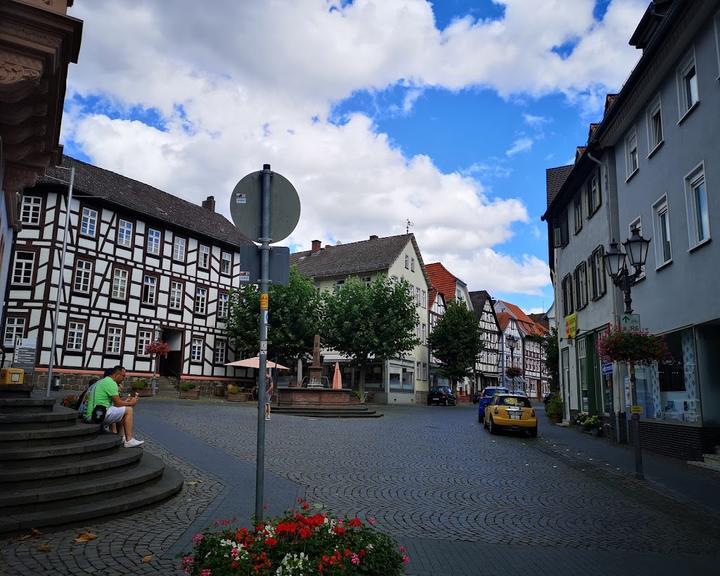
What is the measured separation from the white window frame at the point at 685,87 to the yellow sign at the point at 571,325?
11.7m

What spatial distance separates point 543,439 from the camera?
762 inches

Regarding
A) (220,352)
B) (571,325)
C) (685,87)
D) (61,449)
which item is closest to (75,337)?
(220,352)

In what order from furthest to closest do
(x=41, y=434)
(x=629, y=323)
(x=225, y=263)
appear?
(x=225, y=263) < (x=629, y=323) < (x=41, y=434)

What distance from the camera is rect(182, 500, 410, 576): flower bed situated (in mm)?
3561

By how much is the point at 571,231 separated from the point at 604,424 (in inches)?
344

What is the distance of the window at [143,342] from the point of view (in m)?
37.1

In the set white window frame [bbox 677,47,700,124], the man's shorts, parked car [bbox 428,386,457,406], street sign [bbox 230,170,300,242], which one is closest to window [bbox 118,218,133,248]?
parked car [bbox 428,386,457,406]

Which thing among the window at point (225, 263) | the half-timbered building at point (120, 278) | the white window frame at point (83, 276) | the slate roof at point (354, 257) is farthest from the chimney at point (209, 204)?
the white window frame at point (83, 276)

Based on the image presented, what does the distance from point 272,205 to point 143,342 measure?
34310 mm

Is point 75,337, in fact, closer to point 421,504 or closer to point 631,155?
point 631,155

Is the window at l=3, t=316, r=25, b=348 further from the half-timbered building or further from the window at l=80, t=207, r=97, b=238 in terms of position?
the window at l=80, t=207, r=97, b=238

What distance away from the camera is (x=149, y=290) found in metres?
38.5

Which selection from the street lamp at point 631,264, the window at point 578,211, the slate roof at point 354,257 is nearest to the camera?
the street lamp at point 631,264

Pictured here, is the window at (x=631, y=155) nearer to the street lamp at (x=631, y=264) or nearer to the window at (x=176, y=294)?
the street lamp at (x=631, y=264)
